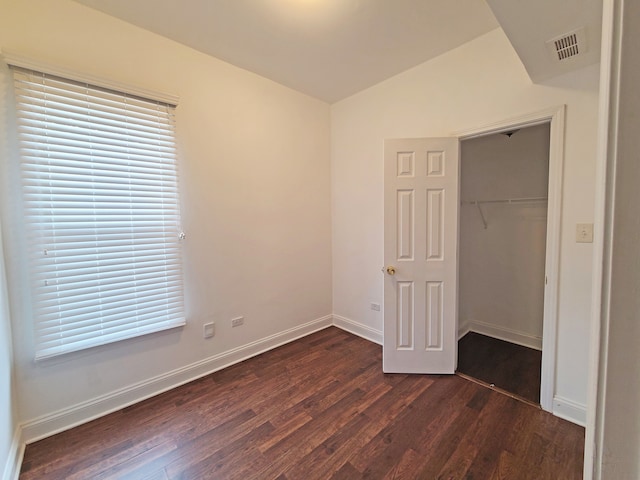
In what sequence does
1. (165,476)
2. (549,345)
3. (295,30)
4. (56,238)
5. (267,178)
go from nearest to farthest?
(165,476), (56,238), (549,345), (295,30), (267,178)

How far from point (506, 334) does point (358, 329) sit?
1.68 meters

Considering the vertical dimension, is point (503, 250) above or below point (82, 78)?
below

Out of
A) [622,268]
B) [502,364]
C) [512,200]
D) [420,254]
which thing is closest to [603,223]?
[622,268]

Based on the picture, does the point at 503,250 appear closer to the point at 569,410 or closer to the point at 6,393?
the point at 569,410

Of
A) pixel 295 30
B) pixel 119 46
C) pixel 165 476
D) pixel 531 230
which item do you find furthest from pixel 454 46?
pixel 165 476

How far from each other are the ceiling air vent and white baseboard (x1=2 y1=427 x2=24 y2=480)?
379 cm

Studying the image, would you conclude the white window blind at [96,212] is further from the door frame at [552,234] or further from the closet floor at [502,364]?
the door frame at [552,234]

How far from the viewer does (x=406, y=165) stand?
2.37 meters

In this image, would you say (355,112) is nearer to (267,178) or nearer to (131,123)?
(267,178)

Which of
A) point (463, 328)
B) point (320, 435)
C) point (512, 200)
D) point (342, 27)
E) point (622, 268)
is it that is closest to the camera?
point (622, 268)

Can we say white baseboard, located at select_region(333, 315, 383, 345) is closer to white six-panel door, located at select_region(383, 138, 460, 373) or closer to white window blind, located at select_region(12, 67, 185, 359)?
white six-panel door, located at select_region(383, 138, 460, 373)

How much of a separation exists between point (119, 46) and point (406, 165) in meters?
2.40

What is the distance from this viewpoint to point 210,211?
8.04ft

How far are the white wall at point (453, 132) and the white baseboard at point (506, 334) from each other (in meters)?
1.11
